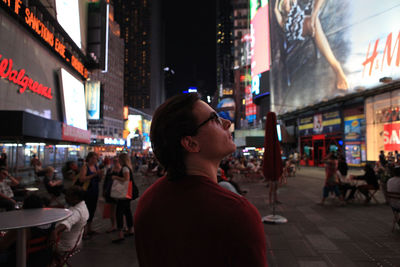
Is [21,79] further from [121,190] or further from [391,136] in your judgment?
[391,136]

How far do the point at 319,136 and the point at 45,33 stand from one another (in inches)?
1063

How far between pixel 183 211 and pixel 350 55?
28.3m

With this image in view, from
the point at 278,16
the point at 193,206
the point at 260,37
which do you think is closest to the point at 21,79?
the point at 193,206

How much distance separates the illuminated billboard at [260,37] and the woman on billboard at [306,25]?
858cm

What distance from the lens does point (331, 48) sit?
90.2ft

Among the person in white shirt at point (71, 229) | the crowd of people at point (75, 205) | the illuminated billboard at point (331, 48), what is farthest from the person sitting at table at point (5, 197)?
the illuminated billboard at point (331, 48)

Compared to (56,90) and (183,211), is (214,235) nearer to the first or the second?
(183,211)

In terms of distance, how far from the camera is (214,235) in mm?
Result: 902

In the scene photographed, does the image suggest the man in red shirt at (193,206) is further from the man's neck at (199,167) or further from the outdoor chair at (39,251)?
the outdoor chair at (39,251)

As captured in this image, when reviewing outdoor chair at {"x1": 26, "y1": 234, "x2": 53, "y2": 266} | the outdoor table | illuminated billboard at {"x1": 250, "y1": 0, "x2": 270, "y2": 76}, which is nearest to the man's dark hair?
the outdoor table

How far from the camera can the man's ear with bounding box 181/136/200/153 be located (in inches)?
45.1

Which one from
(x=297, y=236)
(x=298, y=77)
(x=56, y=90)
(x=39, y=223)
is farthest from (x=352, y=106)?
(x=39, y=223)

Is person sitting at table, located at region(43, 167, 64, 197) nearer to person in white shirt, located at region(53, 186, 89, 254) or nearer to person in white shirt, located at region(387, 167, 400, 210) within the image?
person in white shirt, located at region(53, 186, 89, 254)

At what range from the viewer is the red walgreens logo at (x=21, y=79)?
14305mm
